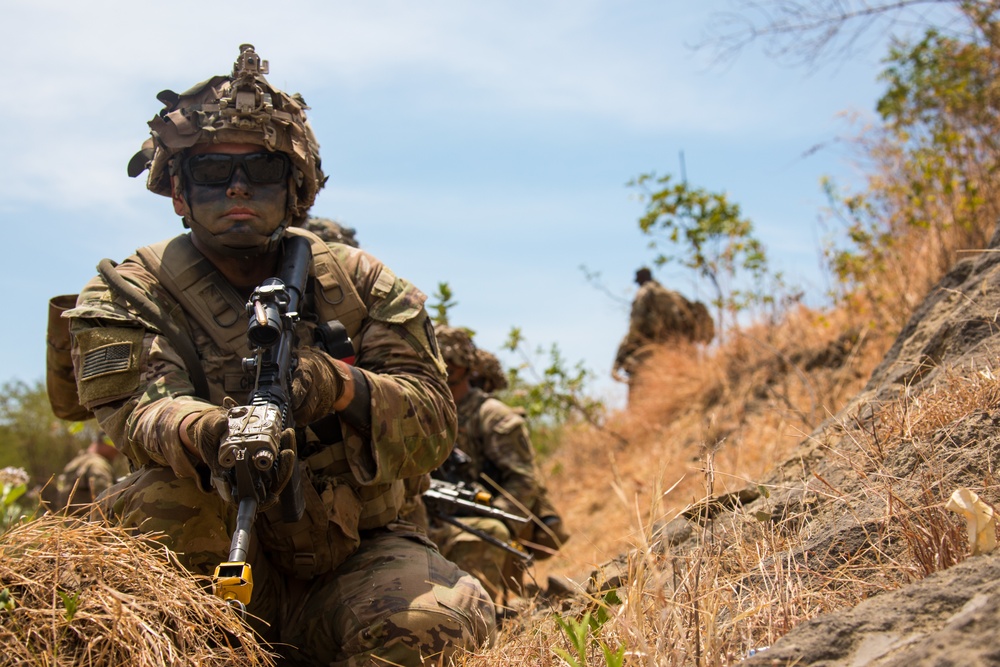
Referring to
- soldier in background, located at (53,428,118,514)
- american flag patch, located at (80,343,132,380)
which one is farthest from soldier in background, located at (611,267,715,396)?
american flag patch, located at (80,343,132,380)

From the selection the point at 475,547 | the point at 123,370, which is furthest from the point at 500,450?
the point at 123,370

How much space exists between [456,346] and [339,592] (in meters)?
4.35

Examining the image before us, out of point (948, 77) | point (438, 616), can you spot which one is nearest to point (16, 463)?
point (948, 77)

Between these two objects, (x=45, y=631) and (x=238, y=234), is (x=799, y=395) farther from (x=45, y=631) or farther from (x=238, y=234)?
(x=45, y=631)

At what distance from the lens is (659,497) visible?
7.39 feet

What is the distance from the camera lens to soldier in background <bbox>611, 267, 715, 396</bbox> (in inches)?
503

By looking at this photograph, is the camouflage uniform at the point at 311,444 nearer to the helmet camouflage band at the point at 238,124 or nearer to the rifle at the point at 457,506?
the helmet camouflage band at the point at 238,124

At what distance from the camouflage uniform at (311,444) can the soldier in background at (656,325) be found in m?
9.38

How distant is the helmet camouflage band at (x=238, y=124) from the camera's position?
11.1 ft

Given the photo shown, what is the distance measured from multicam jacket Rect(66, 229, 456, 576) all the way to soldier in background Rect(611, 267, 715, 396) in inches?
367

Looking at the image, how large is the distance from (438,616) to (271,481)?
0.66 metres

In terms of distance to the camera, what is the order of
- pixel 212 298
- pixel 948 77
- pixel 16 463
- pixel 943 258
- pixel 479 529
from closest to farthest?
1. pixel 212 298
2. pixel 479 529
3. pixel 943 258
4. pixel 948 77
5. pixel 16 463

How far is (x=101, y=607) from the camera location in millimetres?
2227

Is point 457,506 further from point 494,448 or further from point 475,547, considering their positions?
point 494,448
